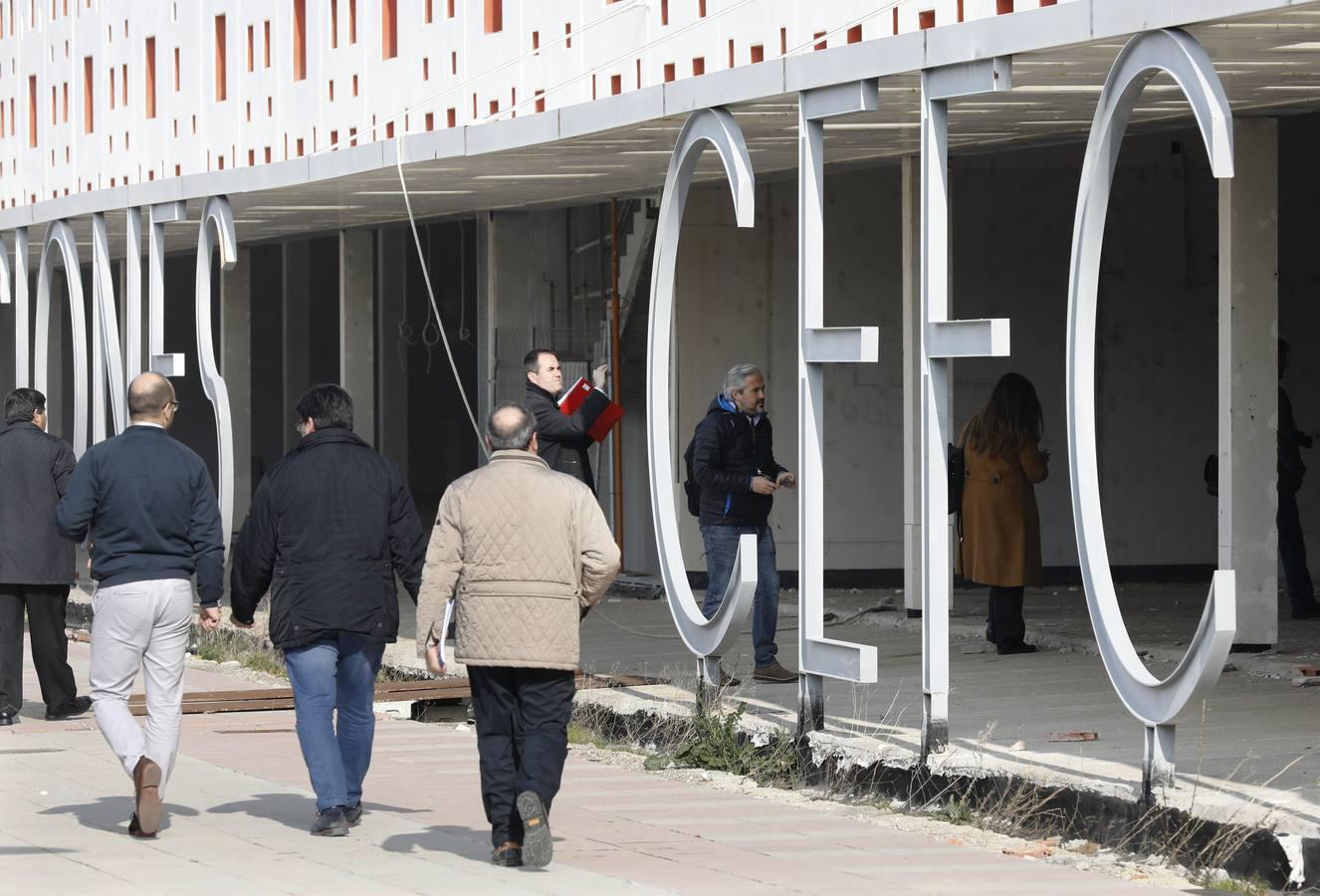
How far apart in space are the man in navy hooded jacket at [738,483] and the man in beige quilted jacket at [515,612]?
4263 mm

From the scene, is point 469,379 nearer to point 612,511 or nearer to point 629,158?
point 612,511

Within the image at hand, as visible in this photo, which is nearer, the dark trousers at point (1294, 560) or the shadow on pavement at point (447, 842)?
the shadow on pavement at point (447, 842)

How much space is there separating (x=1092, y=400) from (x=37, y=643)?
6.66 meters

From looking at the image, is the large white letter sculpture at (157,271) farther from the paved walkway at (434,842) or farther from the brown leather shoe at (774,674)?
the paved walkway at (434,842)

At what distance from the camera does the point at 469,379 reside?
3425cm

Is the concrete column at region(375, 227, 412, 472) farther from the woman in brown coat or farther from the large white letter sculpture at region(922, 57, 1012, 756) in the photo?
the large white letter sculpture at region(922, 57, 1012, 756)

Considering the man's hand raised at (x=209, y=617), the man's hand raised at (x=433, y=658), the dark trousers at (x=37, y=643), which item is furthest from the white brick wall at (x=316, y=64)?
the man's hand raised at (x=209, y=617)

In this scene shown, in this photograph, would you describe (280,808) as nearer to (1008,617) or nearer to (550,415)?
(550,415)

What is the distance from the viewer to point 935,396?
937 centimetres

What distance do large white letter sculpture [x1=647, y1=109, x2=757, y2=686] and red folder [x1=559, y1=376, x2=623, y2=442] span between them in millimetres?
1384

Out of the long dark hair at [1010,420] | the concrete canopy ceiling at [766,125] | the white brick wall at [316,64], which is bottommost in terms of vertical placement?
the long dark hair at [1010,420]

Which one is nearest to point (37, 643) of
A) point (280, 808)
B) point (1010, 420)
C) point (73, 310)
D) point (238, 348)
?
point (280, 808)

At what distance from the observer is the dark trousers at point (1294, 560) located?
14.5m

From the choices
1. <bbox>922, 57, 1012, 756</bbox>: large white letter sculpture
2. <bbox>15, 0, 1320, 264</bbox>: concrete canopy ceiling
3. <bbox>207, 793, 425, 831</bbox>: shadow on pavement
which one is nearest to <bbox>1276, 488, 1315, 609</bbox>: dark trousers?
<bbox>15, 0, 1320, 264</bbox>: concrete canopy ceiling
